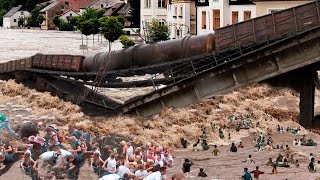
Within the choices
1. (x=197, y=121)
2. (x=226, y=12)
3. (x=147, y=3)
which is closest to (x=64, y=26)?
(x=147, y=3)

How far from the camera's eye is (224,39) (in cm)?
2581

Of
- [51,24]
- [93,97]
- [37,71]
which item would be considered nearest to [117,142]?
[93,97]

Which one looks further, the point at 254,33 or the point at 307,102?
the point at 307,102

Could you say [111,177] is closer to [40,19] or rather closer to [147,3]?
[147,3]

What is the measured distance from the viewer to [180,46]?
2664cm

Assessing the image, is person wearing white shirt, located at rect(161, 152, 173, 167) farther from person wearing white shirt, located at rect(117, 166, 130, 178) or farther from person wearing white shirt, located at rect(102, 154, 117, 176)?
person wearing white shirt, located at rect(117, 166, 130, 178)

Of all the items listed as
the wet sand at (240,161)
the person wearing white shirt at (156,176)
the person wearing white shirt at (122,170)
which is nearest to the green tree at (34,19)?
the wet sand at (240,161)

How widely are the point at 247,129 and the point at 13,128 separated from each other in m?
8.43

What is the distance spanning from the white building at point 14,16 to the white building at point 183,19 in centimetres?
10162

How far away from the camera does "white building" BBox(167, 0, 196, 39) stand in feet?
207

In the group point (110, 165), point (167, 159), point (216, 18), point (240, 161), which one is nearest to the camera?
point (110, 165)

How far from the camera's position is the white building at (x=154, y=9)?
270 feet

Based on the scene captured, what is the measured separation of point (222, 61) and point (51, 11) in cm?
13139

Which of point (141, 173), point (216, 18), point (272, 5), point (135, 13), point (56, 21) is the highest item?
point (272, 5)
